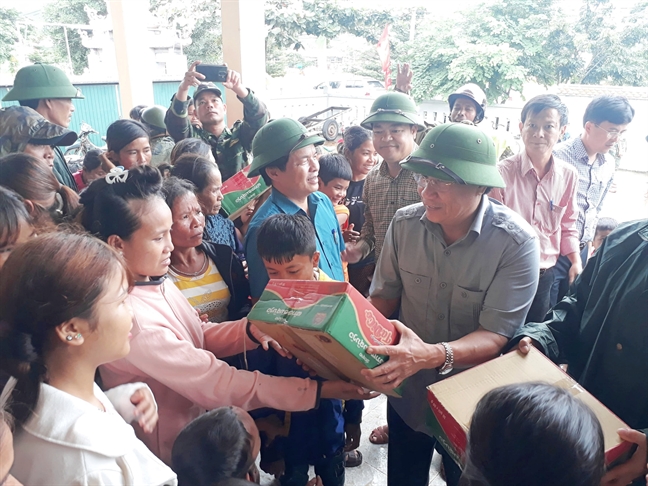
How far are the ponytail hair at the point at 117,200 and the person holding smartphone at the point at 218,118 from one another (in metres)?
2.10

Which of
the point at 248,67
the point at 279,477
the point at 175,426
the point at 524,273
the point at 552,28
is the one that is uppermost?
the point at 552,28

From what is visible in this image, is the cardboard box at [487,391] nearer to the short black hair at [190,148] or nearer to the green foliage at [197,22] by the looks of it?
the short black hair at [190,148]

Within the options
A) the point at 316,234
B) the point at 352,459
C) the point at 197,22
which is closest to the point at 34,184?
the point at 316,234

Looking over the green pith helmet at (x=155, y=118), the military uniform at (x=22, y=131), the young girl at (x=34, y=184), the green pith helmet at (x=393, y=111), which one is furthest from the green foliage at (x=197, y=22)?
the young girl at (x=34, y=184)

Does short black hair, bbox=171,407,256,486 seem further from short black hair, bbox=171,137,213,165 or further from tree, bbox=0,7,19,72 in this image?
tree, bbox=0,7,19,72

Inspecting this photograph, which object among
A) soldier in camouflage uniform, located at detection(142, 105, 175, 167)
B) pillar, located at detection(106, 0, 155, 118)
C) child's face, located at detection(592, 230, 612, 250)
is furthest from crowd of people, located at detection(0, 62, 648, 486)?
pillar, located at detection(106, 0, 155, 118)

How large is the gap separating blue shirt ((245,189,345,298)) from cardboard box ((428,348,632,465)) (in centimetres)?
92

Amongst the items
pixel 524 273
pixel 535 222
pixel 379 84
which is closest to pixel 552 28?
pixel 379 84

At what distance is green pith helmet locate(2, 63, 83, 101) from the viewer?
10.0ft

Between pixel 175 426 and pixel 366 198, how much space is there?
179 cm

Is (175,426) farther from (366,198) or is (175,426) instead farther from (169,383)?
(366,198)

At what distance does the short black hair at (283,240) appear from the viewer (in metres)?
1.72

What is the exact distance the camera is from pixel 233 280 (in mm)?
2049

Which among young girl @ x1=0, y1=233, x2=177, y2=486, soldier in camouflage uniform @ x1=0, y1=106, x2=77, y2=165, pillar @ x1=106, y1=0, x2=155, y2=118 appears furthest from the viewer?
pillar @ x1=106, y1=0, x2=155, y2=118
